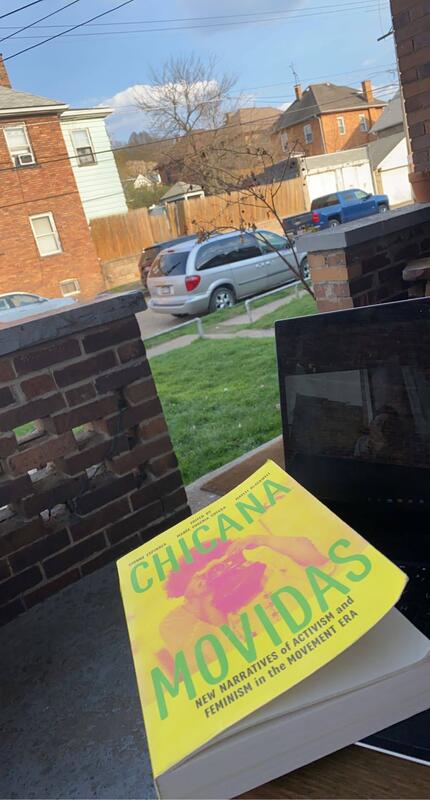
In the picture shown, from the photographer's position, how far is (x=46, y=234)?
19234mm

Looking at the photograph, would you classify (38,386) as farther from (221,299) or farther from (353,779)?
(221,299)

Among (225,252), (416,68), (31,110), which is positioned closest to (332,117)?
(31,110)

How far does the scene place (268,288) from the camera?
1198cm

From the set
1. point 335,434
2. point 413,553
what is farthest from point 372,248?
point 413,553

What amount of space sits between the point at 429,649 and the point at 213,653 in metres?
0.21

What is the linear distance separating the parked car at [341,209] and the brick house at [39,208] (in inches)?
284

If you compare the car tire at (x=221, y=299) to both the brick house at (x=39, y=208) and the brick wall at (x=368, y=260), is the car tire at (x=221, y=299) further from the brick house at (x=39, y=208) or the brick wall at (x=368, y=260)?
the brick house at (x=39, y=208)

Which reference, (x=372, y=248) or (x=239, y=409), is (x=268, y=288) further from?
(x=372, y=248)

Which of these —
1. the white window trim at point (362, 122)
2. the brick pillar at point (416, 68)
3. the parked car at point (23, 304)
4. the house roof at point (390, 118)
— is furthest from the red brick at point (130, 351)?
the white window trim at point (362, 122)

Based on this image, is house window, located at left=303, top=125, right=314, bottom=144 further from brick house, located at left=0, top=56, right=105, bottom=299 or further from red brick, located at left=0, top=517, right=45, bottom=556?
red brick, located at left=0, top=517, right=45, bottom=556

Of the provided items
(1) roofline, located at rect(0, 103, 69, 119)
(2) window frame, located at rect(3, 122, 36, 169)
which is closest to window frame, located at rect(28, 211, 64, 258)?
(2) window frame, located at rect(3, 122, 36, 169)

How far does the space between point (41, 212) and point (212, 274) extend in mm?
10335

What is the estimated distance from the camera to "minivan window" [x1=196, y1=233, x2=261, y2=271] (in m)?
11.2

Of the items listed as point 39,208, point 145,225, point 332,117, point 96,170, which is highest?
point 332,117
